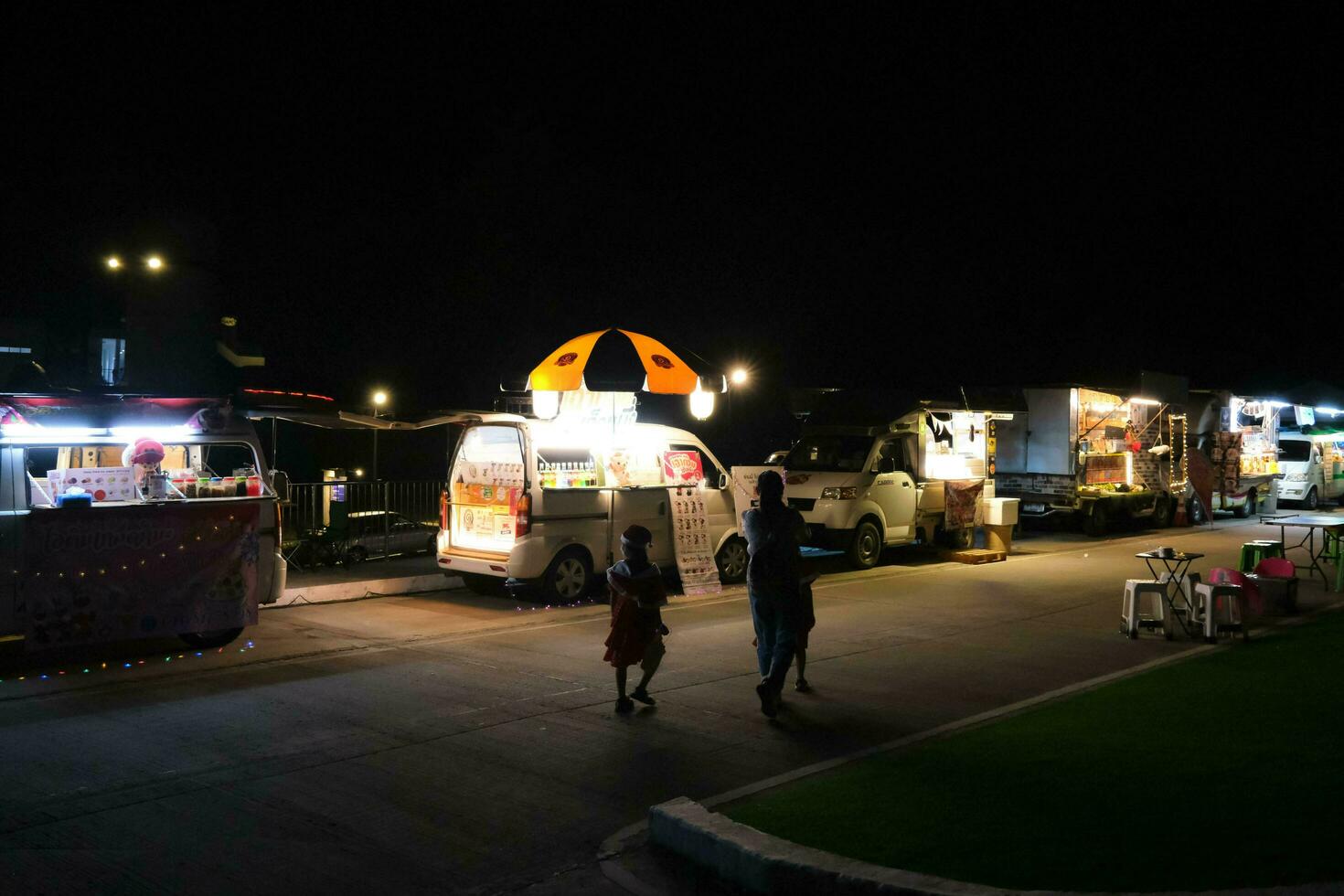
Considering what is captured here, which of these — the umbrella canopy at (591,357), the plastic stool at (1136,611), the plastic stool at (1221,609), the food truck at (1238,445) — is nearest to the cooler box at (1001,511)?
the umbrella canopy at (591,357)

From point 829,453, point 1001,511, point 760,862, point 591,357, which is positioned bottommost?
point 760,862

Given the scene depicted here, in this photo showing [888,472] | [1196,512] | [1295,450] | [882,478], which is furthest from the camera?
[1295,450]

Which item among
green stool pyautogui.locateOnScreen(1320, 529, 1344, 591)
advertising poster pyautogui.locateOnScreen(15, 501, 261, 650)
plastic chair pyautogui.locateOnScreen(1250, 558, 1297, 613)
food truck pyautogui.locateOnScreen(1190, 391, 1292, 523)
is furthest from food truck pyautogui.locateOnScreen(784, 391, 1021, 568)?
food truck pyautogui.locateOnScreen(1190, 391, 1292, 523)

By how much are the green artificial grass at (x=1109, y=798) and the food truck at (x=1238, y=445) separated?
19.7 metres

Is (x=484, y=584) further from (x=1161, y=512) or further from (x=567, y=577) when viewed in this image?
(x=1161, y=512)

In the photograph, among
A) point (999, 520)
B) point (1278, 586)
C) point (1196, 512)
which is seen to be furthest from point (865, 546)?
point (1196, 512)

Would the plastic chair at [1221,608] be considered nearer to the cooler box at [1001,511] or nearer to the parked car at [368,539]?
the cooler box at [1001,511]

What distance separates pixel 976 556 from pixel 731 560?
5209mm

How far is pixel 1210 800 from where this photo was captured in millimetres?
5484

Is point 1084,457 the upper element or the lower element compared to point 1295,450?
lower

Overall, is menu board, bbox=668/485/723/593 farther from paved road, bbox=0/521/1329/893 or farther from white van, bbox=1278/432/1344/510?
white van, bbox=1278/432/1344/510

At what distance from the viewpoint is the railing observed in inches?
567

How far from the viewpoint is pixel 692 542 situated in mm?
13938

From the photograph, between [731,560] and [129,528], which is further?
[731,560]
